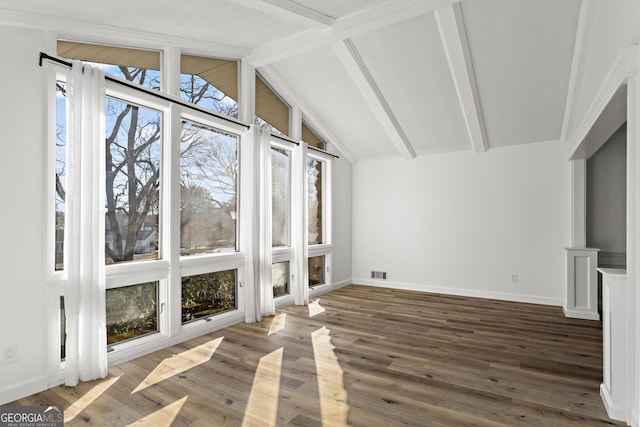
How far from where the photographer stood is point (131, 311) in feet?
11.6

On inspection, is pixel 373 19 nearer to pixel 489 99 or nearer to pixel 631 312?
pixel 489 99

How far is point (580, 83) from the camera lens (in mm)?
4180

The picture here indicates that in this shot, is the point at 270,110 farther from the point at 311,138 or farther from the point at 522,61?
the point at 522,61

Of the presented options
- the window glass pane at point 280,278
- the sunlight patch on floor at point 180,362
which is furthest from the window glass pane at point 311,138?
the sunlight patch on floor at point 180,362

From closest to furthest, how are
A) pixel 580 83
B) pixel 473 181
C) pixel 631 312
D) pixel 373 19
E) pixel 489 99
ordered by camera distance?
pixel 631 312, pixel 373 19, pixel 580 83, pixel 489 99, pixel 473 181

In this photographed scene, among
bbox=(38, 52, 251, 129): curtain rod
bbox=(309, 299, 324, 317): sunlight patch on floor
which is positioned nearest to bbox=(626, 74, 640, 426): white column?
bbox=(309, 299, 324, 317): sunlight patch on floor

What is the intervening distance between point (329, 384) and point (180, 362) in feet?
4.67

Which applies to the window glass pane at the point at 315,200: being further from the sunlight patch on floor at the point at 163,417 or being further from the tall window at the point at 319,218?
the sunlight patch on floor at the point at 163,417

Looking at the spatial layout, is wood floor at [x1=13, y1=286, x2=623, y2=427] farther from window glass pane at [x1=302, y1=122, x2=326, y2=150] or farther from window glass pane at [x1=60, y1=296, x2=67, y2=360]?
window glass pane at [x1=302, y1=122, x2=326, y2=150]

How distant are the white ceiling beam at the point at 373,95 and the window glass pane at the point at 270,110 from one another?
1.24 m

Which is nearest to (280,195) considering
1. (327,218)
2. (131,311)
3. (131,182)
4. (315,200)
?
(315,200)

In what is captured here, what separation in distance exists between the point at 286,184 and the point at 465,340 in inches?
130

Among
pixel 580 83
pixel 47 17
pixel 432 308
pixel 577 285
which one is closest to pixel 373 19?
pixel 580 83

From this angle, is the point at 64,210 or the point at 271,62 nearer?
the point at 64,210
